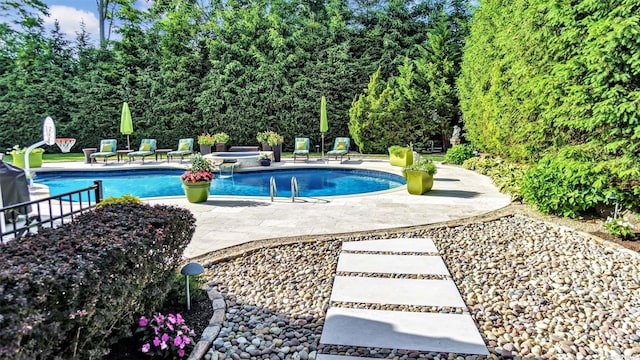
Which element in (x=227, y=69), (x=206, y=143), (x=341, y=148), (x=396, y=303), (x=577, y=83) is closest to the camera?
(x=396, y=303)

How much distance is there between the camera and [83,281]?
6.54 feet

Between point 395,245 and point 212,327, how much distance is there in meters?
2.74

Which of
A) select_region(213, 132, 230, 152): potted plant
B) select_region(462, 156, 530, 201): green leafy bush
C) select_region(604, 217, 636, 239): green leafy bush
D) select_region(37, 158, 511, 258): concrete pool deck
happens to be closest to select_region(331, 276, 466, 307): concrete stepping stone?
select_region(37, 158, 511, 258): concrete pool deck

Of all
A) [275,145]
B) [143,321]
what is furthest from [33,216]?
A: [275,145]

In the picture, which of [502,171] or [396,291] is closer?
[396,291]

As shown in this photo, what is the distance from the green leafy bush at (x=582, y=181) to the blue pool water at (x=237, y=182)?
201 inches

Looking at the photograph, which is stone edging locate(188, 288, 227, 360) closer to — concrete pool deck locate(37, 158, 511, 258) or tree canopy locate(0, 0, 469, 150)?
concrete pool deck locate(37, 158, 511, 258)

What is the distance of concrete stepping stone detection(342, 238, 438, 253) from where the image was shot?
4998mm

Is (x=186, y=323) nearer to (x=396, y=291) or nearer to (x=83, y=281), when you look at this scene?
(x=83, y=281)

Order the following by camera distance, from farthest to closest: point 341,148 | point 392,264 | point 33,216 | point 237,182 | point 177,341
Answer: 1. point 341,148
2. point 237,182
3. point 33,216
4. point 392,264
5. point 177,341

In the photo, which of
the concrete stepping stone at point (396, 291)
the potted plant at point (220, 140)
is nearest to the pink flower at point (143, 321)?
the concrete stepping stone at point (396, 291)

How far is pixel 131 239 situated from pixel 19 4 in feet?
77.3

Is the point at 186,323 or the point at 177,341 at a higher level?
the point at 177,341

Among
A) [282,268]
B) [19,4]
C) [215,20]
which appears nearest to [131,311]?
[282,268]
